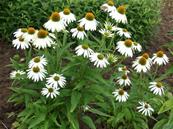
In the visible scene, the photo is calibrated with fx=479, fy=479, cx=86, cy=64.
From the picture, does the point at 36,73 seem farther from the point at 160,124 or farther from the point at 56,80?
the point at 160,124

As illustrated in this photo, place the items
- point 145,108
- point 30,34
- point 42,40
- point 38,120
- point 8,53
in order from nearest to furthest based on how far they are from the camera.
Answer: point 42,40 → point 30,34 → point 38,120 → point 145,108 → point 8,53

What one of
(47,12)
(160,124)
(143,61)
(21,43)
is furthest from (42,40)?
(47,12)

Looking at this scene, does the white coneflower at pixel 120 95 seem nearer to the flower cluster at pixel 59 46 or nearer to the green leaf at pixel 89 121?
the flower cluster at pixel 59 46

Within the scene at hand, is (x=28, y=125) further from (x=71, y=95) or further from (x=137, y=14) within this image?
(x=137, y=14)

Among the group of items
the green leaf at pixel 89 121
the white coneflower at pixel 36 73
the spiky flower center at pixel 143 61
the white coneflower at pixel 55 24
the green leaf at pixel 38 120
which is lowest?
the green leaf at pixel 89 121

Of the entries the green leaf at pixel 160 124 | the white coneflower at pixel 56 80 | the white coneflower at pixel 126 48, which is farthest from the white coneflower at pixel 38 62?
the green leaf at pixel 160 124

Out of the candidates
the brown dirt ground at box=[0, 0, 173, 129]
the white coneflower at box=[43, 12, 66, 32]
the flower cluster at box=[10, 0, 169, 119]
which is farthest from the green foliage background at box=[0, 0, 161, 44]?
the white coneflower at box=[43, 12, 66, 32]

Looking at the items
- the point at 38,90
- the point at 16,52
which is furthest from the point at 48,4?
the point at 38,90
